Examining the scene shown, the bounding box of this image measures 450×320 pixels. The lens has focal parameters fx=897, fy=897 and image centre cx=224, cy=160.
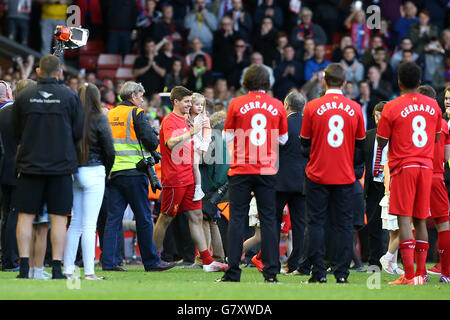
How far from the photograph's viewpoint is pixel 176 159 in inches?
440

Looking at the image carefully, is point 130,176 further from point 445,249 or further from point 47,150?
point 445,249

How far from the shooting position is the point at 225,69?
20.2 metres

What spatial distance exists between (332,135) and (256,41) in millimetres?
11627

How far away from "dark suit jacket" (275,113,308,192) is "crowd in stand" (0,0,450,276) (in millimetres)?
7417

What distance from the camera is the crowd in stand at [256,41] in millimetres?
19188

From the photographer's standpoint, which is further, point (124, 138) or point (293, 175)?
point (124, 138)

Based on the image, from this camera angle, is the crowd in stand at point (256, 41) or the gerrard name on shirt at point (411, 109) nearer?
the gerrard name on shirt at point (411, 109)

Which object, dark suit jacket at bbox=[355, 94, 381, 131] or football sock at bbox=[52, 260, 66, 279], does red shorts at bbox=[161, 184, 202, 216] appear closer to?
football sock at bbox=[52, 260, 66, 279]

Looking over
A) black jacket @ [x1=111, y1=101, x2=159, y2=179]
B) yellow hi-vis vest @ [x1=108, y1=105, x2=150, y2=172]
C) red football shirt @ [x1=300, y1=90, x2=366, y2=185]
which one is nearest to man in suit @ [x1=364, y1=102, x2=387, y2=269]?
red football shirt @ [x1=300, y1=90, x2=366, y2=185]

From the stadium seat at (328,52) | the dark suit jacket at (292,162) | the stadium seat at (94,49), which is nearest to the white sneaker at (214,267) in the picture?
the dark suit jacket at (292,162)

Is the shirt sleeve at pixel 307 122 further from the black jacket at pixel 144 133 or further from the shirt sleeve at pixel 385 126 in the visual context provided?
the black jacket at pixel 144 133

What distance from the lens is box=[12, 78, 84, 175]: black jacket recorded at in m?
8.78

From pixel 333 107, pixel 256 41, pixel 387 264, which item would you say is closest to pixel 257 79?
pixel 333 107

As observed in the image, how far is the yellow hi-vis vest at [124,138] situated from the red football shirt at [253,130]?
7.12ft
